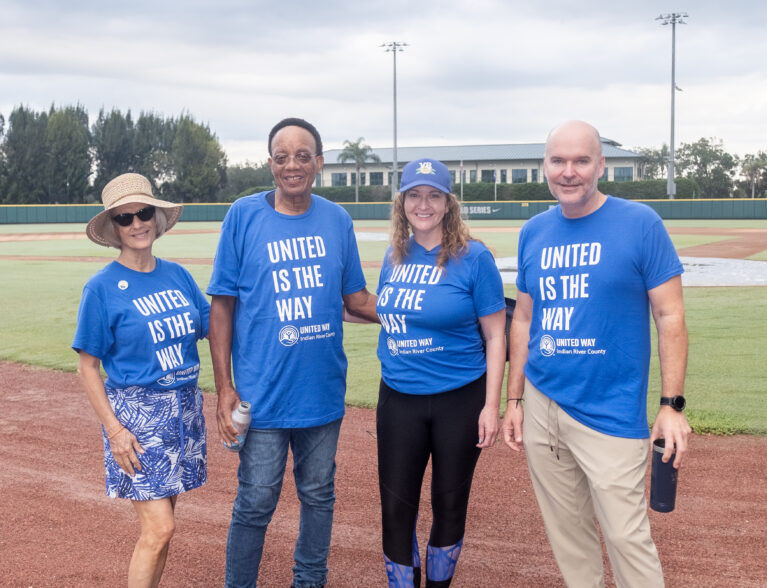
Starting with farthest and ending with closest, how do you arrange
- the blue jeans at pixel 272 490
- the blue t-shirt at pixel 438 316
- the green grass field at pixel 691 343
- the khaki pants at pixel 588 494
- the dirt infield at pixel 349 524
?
the green grass field at pixel 691 343, the dirt infield at pixel 349 524, the blue jeans at pixel 272 490, the blue t-shirt at pixel 438 316, the khaki pants at pixel 588 494

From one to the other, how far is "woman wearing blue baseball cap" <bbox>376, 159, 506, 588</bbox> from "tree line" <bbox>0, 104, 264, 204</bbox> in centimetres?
7537

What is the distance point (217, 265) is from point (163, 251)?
24.9m

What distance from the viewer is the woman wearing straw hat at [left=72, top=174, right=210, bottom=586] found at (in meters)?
3.21

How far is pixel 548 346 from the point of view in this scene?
10.2 feet

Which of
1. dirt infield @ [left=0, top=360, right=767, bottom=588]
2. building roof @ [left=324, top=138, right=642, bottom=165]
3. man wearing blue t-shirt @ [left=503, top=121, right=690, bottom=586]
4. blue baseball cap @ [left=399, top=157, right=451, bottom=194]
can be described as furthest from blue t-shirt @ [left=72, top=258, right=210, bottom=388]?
building roof @ [left=324, top=138, right=642, bottom=165]

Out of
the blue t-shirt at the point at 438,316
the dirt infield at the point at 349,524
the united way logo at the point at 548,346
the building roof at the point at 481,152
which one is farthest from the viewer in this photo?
the building roof at the point at 481,152

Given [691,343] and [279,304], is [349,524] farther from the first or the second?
[691,343]

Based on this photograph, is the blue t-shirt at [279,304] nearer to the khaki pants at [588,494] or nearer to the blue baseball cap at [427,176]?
the blue baseball cap at [427,176]

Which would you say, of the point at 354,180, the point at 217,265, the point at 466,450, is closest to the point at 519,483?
the point at 466,450

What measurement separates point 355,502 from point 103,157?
82.1 m

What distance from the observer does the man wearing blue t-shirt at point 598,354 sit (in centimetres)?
291

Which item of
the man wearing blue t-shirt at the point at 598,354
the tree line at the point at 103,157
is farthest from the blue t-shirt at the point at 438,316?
the tree line at the point at 103,157

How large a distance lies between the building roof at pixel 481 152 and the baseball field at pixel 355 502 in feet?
249

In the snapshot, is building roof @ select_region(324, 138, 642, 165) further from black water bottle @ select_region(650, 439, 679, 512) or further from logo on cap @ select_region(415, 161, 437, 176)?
black water bottle @ select_region(650, 439, 679, 512)
